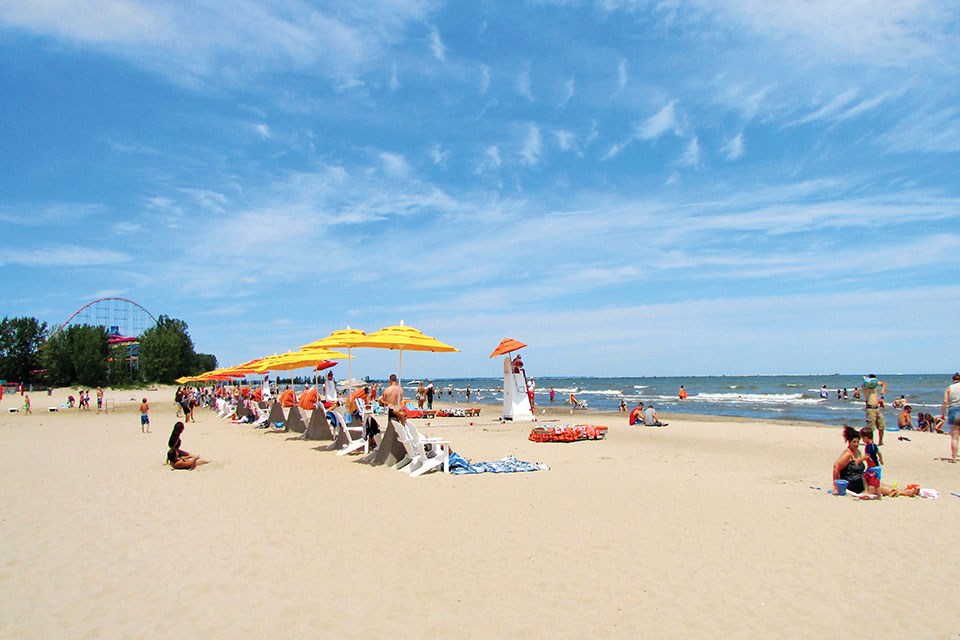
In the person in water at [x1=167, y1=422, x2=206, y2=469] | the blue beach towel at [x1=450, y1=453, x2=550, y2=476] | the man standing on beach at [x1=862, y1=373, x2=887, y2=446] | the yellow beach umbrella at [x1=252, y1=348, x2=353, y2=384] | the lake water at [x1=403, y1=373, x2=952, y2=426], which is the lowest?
the lake water at [x1=403, y1=373, x2=952, y2=426]

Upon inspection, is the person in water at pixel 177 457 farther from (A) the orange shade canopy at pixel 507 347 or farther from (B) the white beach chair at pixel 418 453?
(A) the orange shade canopy at pixel 507 347

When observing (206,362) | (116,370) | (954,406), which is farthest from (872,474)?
(206,362)

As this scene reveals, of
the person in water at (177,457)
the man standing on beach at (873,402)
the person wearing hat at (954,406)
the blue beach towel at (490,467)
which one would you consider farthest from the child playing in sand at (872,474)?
the person in water at (177,457)

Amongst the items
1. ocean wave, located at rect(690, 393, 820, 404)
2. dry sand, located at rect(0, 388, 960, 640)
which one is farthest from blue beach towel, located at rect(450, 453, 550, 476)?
ocean wave, located at rect(690, 393, 820, 404)

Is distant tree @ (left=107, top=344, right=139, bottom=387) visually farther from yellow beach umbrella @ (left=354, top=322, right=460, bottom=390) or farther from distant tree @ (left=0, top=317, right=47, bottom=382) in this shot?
yellow beach umbrella @ (left=354, top=322, right=460, bottom=390)

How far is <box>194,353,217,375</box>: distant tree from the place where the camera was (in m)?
85.8

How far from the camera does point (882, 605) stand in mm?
4008

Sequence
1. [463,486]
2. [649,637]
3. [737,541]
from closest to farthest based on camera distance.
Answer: [649,637], [737,541], [463,486]

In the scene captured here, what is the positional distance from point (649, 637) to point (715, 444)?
37.5 feet

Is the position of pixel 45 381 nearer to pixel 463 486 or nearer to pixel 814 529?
pixel 463 486

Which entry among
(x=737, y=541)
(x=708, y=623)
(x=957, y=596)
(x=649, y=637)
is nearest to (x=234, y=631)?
(x=649, y=637)

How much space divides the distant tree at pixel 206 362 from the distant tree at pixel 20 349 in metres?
21.1

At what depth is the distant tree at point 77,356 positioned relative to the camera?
184 feet

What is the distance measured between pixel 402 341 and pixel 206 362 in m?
92.1
